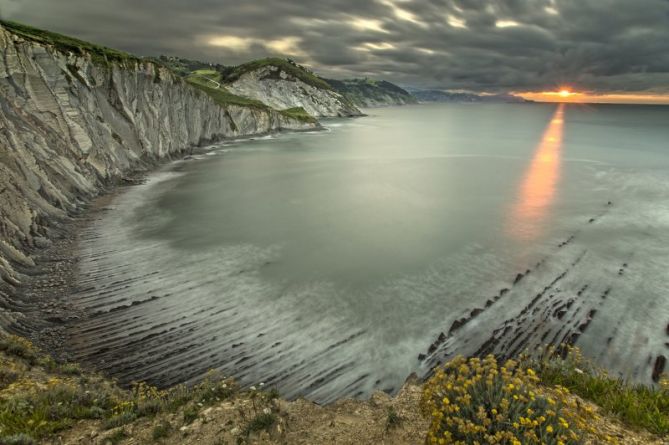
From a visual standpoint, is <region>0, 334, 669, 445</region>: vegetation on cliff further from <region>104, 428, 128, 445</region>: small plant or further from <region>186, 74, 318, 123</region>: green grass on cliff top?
<region>186, 74, 318, 123</region>: green grass on cliff top

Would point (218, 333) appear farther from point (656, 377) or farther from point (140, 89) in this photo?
point (140, 89)

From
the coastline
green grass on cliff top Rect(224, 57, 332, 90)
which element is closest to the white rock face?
green grass on cliff top Rect(224, 57, 332, 90)

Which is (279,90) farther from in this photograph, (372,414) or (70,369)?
(372,414)

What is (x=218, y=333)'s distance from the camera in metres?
15.7

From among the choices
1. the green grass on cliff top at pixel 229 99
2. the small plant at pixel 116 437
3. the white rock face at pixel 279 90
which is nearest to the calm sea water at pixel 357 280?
the small plant at pixel 116 437

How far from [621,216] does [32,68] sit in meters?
58.2

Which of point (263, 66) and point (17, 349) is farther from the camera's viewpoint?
point (263, 66)

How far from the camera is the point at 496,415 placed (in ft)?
22.1

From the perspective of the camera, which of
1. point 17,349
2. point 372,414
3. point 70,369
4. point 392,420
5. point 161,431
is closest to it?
point 161,431

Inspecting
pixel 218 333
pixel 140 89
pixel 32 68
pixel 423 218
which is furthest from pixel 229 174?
pixel 218 333

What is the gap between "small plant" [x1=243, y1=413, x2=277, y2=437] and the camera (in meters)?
8.32

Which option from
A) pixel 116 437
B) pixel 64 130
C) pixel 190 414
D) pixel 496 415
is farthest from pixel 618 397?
pixel 64 130

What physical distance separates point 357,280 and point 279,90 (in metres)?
168

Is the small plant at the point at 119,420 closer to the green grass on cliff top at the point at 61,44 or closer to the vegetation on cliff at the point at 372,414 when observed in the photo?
the vegetation on cliff at the point at 372,414
